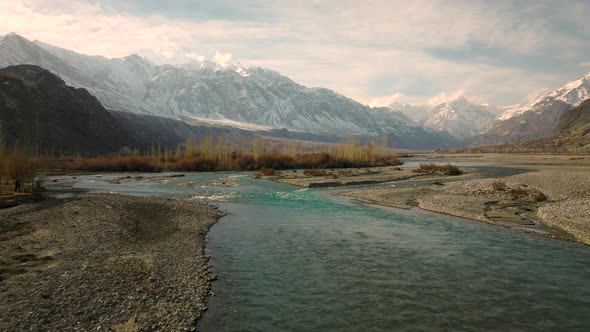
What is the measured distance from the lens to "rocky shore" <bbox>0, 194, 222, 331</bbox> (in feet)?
54.7

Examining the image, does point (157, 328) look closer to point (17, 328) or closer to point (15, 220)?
point (17, 328)

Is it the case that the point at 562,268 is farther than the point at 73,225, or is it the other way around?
the point at 73,225

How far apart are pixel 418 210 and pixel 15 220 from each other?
41.6 m

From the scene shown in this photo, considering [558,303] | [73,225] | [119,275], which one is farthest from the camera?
[73,225]

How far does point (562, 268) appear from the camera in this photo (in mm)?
23812

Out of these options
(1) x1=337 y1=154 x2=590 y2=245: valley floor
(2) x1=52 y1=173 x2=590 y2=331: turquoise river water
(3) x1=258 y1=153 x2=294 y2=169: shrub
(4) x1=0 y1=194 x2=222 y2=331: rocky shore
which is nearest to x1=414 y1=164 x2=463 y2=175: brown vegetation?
(1) x1=337 y1=154 x2=590 y2=245: valley floor

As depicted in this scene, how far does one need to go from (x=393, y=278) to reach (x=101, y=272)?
53.3 ft

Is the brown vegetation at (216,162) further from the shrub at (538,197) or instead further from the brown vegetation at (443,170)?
the shrub at (538,197)

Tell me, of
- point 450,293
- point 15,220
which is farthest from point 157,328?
point 15,220

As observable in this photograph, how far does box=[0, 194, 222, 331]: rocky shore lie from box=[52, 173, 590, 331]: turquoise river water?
5.16 ft

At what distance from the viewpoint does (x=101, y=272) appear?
22516 mm

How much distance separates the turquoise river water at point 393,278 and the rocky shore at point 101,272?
1574 mm

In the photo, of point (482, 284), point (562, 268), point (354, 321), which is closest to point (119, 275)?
point (354, 321)

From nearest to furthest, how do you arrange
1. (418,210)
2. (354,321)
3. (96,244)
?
(354,321)
(96,244)
(418,210)
